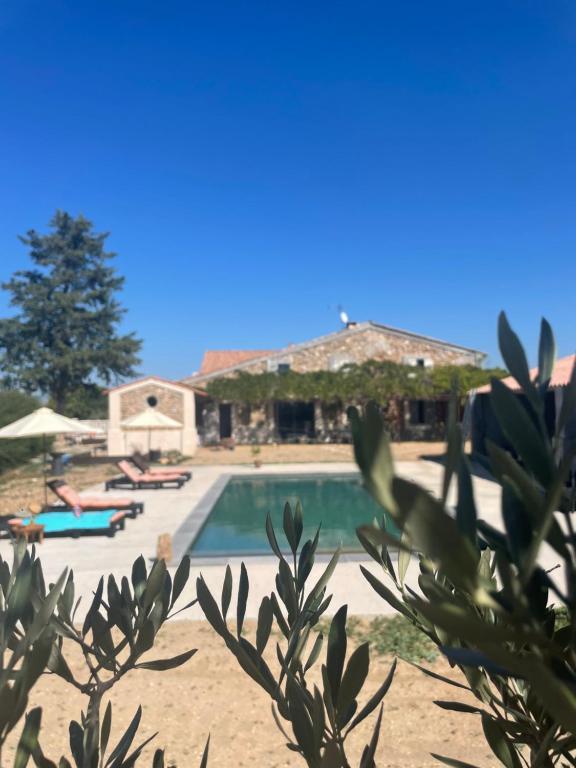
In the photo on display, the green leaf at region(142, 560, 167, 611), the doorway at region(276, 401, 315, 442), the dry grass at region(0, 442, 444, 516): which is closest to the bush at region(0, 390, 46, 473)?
the dry grass at region(0, 442, 444, 516)

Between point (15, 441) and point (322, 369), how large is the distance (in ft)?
61.7

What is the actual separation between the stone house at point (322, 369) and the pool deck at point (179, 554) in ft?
49.9

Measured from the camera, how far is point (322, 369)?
115 ft

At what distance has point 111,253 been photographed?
1859 inches

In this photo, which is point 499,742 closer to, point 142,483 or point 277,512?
point 277,512

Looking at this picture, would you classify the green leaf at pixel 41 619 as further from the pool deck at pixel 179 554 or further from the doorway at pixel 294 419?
the doorway at pixel 294 419

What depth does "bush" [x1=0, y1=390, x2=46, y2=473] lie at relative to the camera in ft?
69.1

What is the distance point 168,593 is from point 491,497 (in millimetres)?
15017

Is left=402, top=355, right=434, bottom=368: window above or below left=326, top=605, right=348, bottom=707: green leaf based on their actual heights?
above

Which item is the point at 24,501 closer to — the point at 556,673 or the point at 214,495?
the point at 214,495

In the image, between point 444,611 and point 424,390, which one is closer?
A: point 444,611

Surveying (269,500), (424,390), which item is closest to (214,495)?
(269,500)

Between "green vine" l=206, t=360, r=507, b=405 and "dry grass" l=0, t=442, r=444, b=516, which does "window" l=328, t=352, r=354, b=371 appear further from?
"dry grass" l=0, t=442, r=444, b=516

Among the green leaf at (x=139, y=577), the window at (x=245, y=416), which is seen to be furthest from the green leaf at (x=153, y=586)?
the window at (x=245, y=416)
